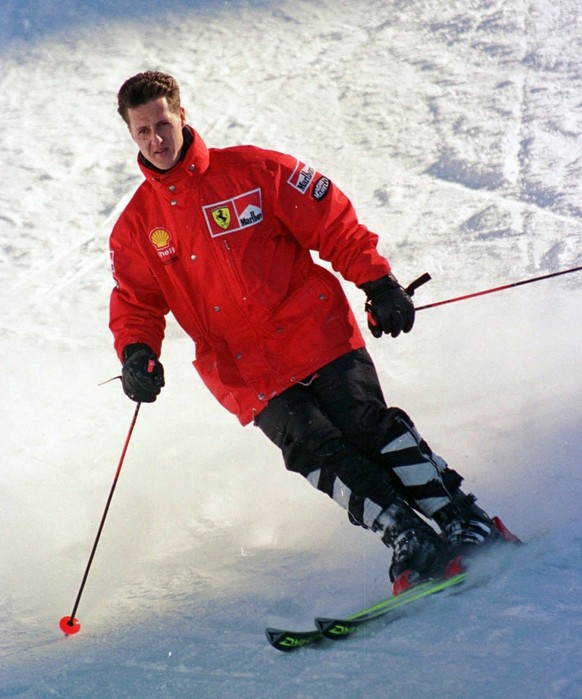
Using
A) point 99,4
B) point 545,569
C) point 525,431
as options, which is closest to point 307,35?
point 99,4

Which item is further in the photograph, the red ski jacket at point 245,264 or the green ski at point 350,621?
the red ski jacket at point 245,264

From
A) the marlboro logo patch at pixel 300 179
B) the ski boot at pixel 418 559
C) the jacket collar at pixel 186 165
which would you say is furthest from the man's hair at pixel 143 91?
the ski boot at pixel 418 559

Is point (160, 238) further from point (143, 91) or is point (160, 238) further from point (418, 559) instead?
point (418, 559)

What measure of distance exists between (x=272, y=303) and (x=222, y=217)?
1.11ft

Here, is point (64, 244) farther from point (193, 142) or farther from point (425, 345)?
point (193, 142)

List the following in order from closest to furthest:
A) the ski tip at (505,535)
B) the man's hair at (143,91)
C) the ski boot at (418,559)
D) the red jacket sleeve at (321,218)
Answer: the ski boot at (418,559)
the ski tip at (505,535)
the man's hair at (143,91)
the red jacket sleeve at (321,218)

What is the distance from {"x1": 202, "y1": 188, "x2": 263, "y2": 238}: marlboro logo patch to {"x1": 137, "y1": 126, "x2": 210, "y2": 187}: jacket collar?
133mm

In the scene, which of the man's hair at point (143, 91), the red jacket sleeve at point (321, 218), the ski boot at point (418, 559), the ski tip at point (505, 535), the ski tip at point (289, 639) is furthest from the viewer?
the red jacket sleeve at point (321, 218)

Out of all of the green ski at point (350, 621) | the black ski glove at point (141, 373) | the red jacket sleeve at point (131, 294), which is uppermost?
the red jacket sleeve at point (131, 294)

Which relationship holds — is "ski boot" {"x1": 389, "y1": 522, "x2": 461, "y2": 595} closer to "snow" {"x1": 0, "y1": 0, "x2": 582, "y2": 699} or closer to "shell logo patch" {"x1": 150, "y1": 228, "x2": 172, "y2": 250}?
"snow" {"x1": 0, "y1": 0, "x2": 582, "y2": 699}

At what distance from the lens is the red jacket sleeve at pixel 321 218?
10.9 ft

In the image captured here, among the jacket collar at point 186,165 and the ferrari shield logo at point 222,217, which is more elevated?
the jacket collar at point 186,165

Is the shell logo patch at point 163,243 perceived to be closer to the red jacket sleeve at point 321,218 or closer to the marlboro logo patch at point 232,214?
the marlboro logo patch at point 232,214

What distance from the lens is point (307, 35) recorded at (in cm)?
980
